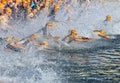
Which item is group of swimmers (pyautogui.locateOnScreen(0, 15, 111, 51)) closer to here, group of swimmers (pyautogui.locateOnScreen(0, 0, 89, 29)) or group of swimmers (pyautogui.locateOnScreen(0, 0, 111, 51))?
group of swimmers (pyautogui.locateOnScreen(0, 0, 111, 51))

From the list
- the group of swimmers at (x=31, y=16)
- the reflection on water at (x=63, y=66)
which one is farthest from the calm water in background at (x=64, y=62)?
the group of swimmers at (x=31, y=16)

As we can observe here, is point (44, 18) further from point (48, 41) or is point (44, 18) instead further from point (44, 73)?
point (44, 73)

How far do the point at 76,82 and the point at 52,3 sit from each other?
1529 cm

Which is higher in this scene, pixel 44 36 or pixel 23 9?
pixel 23 9

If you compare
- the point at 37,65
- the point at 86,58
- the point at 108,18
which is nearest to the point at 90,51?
the point at 86,58

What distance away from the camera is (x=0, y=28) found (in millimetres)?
29172

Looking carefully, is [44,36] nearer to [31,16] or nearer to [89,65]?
[31,16]

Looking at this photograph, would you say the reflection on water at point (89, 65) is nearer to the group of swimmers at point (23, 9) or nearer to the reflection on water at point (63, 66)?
the reflection on water at point (63, 66)

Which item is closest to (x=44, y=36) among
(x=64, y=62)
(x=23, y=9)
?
(x=23, y=9)

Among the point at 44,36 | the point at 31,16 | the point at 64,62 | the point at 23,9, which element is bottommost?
the point at 64,62

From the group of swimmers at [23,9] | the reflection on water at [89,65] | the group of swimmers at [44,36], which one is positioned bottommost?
the reflection on water at [89,65]

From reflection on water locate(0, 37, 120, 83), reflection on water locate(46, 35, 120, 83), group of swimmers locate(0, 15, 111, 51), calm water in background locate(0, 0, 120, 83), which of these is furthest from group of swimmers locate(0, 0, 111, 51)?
reflection on water locate(46, 35, 120, 83)

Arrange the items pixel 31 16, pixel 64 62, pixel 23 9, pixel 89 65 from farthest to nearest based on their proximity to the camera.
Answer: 1. pixel 31 16
2. pixel 23 9
3. pixel 64 62
4. pixel 89 65

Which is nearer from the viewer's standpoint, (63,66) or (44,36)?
(63,66)
